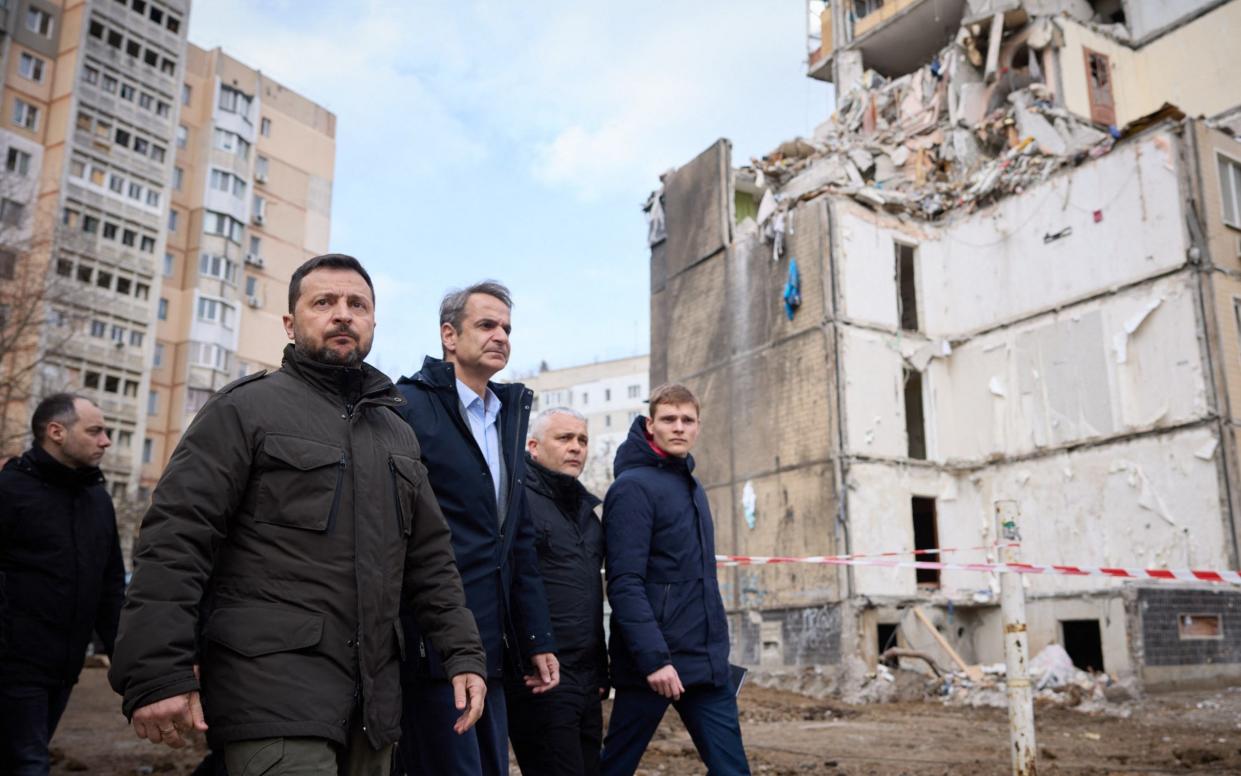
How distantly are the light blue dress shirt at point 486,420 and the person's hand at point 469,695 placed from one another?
1.01 meters

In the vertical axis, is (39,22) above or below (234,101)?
below

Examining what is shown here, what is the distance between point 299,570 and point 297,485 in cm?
24

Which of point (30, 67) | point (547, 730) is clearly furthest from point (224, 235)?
point (547, 730)

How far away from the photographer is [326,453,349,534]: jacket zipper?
2717mm

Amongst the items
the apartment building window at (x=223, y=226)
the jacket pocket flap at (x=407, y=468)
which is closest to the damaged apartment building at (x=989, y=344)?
the jacket pocket flap at (x=407, y=468)

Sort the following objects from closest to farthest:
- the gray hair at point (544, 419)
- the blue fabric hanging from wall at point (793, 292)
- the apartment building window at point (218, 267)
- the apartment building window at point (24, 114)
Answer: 1. the gray hair at point (544, 419)
2. the blue fabric hanging from wall at point (793, 292)
3. the apartment building window at point (24, 114)
4. the apartment building window at point (218, 267)

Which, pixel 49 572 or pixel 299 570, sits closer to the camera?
pixel 299 570

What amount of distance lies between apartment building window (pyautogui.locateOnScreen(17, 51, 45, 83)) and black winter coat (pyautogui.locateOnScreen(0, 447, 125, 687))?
162 feet

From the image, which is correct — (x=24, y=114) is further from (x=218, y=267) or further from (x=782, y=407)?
(x=782, y=407)

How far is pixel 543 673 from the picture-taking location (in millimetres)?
→ 3885

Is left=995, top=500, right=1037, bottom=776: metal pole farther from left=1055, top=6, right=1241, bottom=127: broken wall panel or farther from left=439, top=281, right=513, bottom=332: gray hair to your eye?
left=1055, top=6, right=1241, bottom=127: broken wall panel

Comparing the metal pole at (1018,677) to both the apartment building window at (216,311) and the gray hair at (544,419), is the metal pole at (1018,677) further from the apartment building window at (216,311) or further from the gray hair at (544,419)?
the apartment building window at (216,311)

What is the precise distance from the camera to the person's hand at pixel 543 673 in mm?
3889

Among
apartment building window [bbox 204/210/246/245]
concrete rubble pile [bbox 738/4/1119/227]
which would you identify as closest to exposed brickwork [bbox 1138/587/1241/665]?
concrete rubble pile [bbox 738/4/1119/227]
